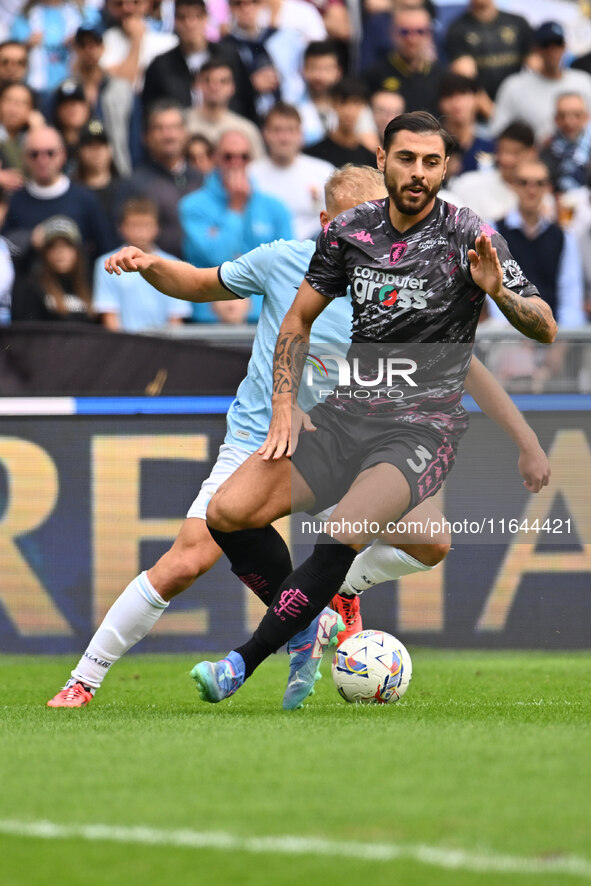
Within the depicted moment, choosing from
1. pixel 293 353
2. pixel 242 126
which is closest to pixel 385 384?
pixel 293 353

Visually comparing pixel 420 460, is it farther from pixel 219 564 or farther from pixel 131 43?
pixel 131 43

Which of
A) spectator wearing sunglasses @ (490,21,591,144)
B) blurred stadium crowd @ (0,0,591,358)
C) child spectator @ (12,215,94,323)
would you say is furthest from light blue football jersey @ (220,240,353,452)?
spectator wearing sunglasses @ (490,21,591,144)

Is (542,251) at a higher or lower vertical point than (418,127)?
lower

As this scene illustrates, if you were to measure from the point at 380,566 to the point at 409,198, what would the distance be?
167cm

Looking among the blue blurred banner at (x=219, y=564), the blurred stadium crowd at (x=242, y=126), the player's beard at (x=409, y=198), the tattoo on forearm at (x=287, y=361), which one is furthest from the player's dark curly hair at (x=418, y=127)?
the blurred stadium crowd at (x=242, y=126)

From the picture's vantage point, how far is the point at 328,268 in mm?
5781

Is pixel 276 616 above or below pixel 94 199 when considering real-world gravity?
below

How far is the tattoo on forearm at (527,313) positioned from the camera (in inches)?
212

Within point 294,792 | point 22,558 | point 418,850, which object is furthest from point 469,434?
point 418,850

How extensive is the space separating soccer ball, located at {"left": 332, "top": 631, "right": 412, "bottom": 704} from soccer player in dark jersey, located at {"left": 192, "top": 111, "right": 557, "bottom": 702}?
25.3 inches

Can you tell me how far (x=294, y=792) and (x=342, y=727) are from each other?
1253 mm

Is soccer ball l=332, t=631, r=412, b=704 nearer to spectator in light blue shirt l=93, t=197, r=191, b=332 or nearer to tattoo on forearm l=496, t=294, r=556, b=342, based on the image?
tattoo on forearm l=496, t=294, r=556, b=342

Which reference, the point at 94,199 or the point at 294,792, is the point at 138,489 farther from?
the point at 294,792

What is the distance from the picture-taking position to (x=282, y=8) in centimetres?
1324
